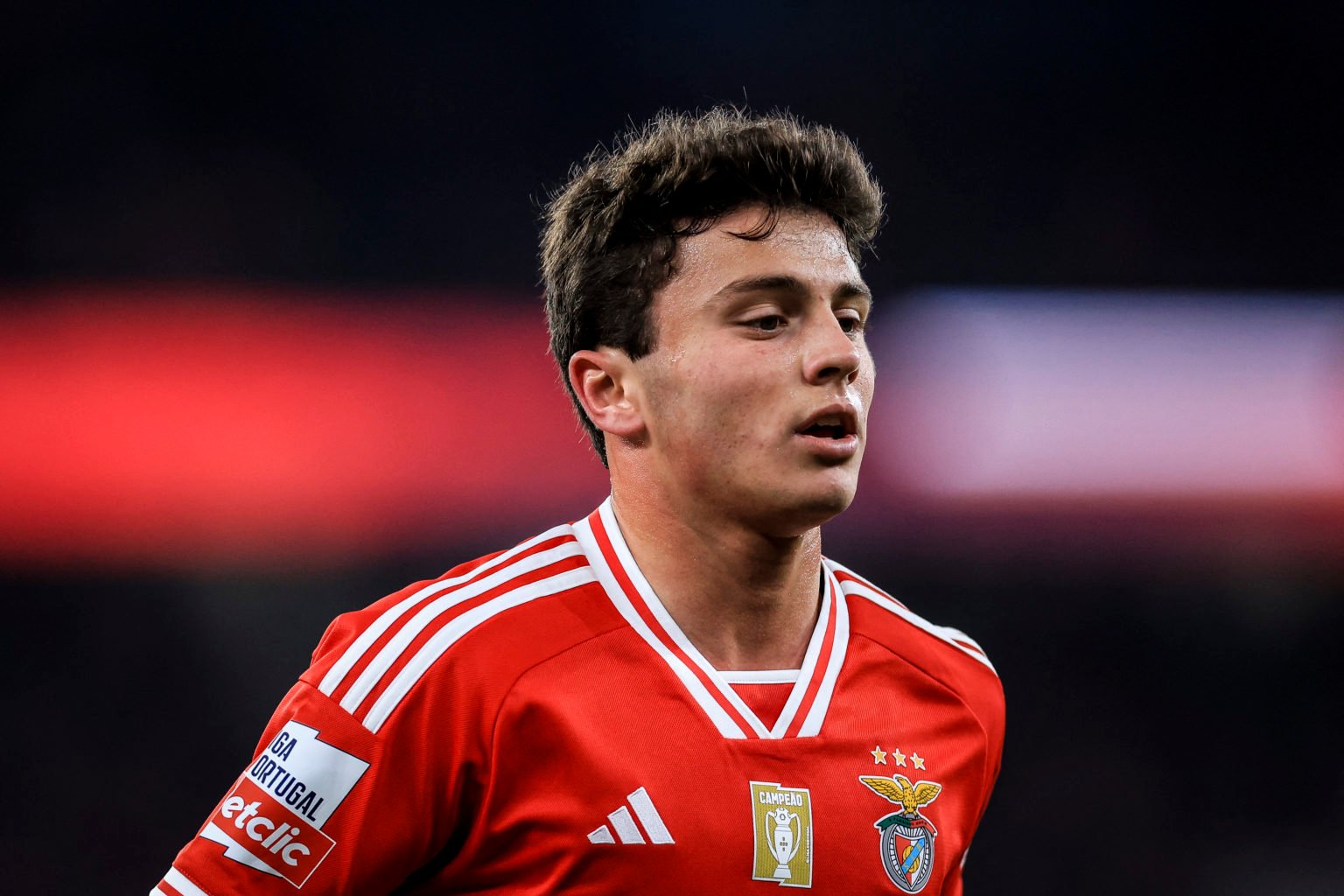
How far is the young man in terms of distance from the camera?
4.51ft

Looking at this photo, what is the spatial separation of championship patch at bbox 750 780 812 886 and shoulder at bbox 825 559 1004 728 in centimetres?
33

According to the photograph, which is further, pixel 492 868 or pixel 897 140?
pixel 897 140

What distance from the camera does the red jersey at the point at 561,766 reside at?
136 cm

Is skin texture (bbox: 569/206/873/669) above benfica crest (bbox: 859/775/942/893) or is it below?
above

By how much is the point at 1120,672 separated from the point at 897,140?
57.7 inches

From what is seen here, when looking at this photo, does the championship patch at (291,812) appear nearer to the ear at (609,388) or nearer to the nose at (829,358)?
the ear at (609,388)

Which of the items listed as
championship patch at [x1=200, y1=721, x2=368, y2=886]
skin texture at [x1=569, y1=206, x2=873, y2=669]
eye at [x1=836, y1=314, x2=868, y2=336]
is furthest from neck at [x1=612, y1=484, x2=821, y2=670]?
championship patch at [x1=200, y1=721, x2=368, y2=886]

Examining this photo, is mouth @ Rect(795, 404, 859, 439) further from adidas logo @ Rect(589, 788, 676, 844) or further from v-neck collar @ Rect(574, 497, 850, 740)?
adidas logo @ Rect(589, 788, 676, 844)

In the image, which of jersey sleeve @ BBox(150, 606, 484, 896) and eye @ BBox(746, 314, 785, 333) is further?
eye @ BBox(746, 314, 785, 333)

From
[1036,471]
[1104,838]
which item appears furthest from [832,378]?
[1104,838]

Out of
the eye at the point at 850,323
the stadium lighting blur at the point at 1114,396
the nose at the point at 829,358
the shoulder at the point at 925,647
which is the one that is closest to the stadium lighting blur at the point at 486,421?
the stadium lighting blur at the point at 1114,396

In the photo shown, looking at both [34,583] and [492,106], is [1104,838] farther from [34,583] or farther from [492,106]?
[34,583]

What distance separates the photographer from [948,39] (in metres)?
3.23

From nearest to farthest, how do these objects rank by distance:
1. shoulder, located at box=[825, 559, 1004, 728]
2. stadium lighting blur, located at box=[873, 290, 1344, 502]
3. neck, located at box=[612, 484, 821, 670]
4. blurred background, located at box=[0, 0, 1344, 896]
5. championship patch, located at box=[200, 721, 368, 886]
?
championship patch, located at box=[200, 721, 368, 886] < neck, located at box=[612, 484, 821, 670] < shoulder, located at box=[825, 559, 1004, 728] < blurred background, located at box=[0, 0, 1344, 896] < stadium lighting blur, located at box=[873, 290, 1344, 502]
